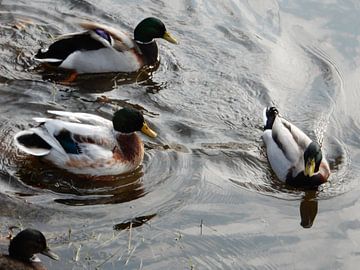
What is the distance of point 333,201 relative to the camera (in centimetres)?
817

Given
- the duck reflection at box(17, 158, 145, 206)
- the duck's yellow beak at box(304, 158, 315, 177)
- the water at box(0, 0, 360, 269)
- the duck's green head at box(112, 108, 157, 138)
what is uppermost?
the duck's green head at box(112, 108, 157, 138)

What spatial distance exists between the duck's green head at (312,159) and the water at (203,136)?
217 mm

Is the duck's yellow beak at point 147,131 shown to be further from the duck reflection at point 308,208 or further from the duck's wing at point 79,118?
the duck reflection at point 308,208

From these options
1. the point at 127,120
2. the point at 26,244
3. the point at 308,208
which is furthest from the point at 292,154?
the point at 26,244

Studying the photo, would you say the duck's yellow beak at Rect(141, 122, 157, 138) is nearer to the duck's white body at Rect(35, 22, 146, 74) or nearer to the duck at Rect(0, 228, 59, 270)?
the duck's white body at Rect(35, 22, 146, 74)

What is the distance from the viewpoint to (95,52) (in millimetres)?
9789

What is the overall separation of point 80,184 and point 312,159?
213cm

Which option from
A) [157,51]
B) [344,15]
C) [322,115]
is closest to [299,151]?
[322,115]

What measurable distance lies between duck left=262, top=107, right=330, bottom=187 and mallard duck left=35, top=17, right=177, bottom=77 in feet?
5.95

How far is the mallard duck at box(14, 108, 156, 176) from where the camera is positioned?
306 inches

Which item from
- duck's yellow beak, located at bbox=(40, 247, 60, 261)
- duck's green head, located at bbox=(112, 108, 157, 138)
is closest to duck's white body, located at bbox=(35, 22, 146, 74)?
duck's green head, located at bbox=(112, 108, 157, 138)

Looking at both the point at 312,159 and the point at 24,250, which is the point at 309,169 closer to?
the point at 312,159

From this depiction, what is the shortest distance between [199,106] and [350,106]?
1698mm

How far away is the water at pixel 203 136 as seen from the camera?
7.12 m
